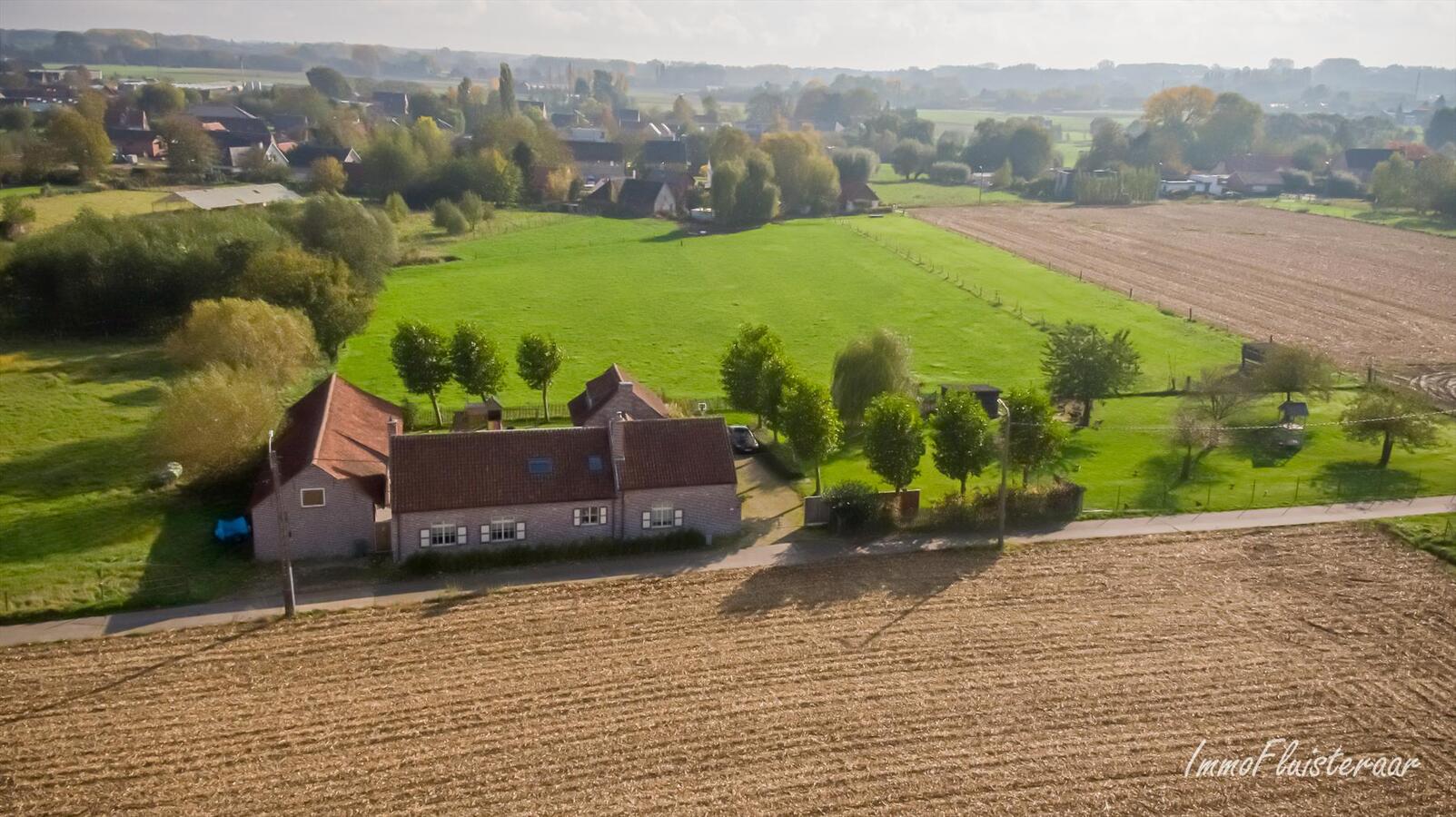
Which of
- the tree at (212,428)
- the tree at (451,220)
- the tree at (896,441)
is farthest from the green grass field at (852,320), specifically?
the tree at (212,428)

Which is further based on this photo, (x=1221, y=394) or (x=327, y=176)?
(x=327, y=176)

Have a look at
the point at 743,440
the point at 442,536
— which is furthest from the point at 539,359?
the point at 442,536

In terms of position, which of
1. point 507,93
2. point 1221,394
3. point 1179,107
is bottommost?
point 1221,394

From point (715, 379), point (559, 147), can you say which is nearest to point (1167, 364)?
point (715, 379)

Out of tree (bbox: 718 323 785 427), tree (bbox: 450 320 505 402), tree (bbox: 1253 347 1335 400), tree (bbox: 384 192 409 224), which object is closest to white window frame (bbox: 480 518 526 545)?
tree (bbox: 718 323 785 427)

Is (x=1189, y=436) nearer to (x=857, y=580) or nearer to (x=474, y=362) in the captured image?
(x=857, y=580)

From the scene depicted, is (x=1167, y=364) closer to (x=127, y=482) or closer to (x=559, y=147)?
(x=127, y=482)
